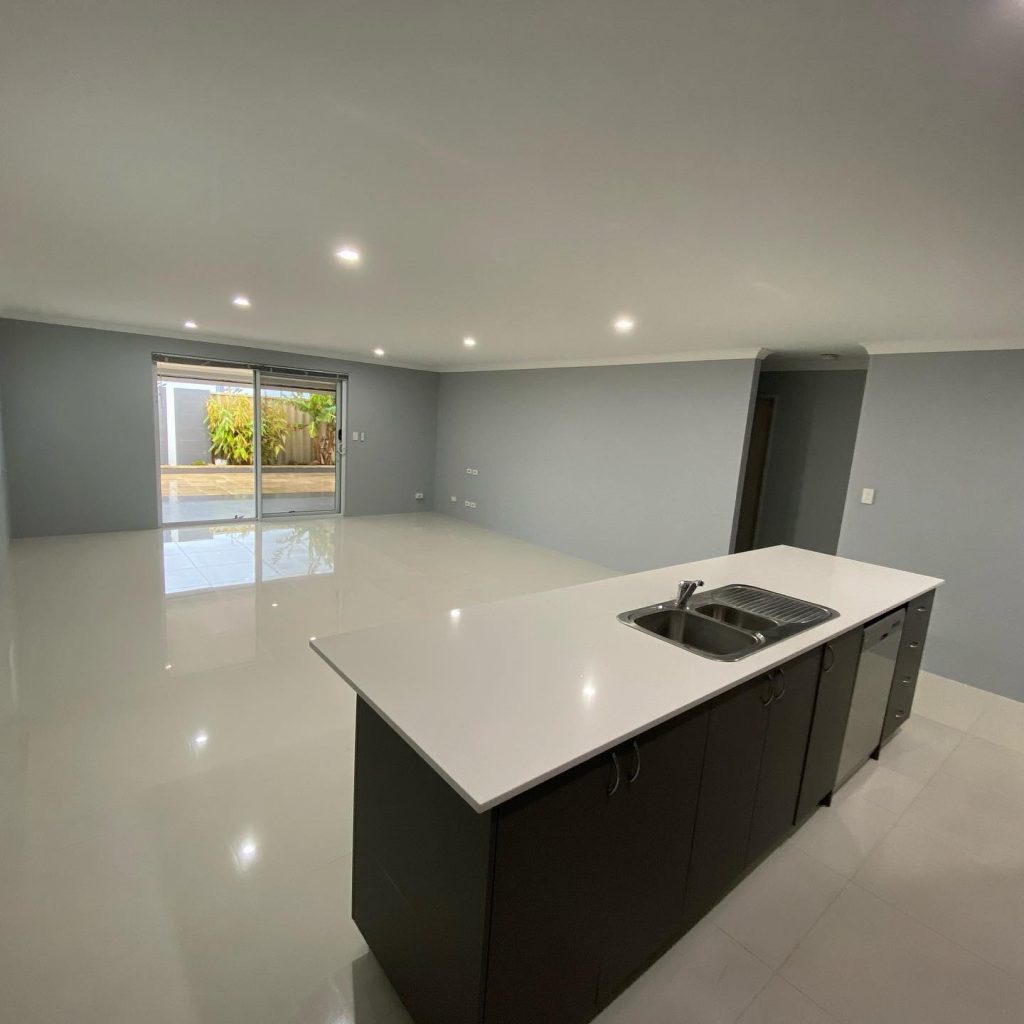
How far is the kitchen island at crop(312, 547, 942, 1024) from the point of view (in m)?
1.06

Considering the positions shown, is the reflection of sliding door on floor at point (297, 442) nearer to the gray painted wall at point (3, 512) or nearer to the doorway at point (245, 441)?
the doorway at point (245, 441)

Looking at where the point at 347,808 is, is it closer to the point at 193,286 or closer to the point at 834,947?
the point at 834,947

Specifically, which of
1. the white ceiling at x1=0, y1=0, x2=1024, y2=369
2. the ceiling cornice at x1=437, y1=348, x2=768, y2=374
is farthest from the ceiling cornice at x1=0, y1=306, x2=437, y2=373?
the white ceiling at x1=0, y1=0, x2=1024, y2=369

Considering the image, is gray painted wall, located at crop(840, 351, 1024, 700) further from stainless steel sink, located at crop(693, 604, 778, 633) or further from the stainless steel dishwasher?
stainless steel sink, located at crop(693, 604, 778, 633)

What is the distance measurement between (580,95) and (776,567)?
7.65ft

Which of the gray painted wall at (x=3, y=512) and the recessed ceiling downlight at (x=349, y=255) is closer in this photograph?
the recessed ceiling downlight at (x=349, y=255)

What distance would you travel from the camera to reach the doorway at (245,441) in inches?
259

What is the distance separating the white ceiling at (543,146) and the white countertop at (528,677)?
4.55 ft

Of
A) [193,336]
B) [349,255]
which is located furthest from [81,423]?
[349,255]

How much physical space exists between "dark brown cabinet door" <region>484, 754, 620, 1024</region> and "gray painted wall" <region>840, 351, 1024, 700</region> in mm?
3467

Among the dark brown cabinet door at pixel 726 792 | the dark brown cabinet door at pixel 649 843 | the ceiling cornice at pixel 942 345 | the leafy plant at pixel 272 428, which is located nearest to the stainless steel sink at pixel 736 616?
the dark brown cabinet door at pixel 726 792

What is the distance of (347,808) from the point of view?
6.61ft

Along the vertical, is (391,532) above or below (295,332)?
below

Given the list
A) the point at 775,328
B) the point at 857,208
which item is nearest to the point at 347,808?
the point at 857,208
